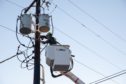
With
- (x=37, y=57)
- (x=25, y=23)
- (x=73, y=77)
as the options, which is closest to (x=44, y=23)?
(x=25, y=23)

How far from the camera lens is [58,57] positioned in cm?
977

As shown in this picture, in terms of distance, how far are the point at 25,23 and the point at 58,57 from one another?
4.69ft

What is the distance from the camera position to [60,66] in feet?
31.7

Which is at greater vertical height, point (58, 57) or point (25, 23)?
point (25, 23)

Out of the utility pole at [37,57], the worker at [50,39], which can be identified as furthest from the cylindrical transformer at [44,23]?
the worker at [50,39]

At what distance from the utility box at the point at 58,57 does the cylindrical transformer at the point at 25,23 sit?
0.83 metres

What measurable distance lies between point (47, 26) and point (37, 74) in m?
1.55

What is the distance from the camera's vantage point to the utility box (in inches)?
380

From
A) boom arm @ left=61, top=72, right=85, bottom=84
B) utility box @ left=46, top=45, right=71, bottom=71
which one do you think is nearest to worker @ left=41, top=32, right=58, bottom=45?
utility box @ left=46, top=45, right=71, bottom=71

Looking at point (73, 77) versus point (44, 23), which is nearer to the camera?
point (44, 23)

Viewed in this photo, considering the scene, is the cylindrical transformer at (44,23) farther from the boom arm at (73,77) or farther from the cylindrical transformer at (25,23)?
the boom arm at (73,77)

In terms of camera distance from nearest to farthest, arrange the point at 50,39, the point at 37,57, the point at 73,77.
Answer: the point at 37,57 → the point at 50,39 → the point at 73,77

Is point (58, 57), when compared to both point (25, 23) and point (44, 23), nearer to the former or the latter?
point (44, 23)

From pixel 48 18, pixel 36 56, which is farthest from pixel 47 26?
pixel 36 56
